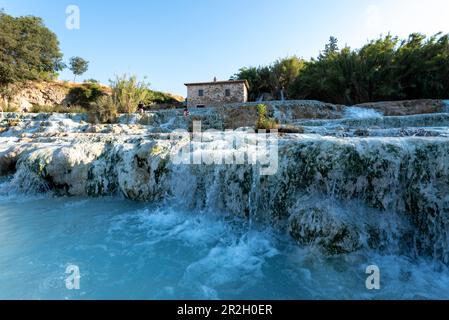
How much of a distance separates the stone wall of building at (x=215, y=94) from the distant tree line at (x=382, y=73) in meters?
5.49

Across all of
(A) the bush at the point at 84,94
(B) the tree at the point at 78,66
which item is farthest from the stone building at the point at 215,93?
(B) the tree at the point at 78,66

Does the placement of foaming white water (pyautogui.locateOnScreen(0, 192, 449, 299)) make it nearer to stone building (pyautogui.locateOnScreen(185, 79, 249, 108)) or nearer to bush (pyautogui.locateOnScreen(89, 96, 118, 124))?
bush (pyautogui.locateOnScreen(89, 96, 118, 124))

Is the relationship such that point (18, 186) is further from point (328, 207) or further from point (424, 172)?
point (424, 172)

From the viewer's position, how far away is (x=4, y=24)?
22094 millimetres

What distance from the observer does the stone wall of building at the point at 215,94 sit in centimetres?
2230

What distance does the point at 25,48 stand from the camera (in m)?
22.9

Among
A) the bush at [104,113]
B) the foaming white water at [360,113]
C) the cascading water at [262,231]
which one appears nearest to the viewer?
the cascading water at [262,231]

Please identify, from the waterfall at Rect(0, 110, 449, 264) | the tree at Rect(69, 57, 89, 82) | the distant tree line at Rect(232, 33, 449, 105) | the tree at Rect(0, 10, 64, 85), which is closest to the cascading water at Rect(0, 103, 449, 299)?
the waterfall at Rect(0, 110, 449, 264)

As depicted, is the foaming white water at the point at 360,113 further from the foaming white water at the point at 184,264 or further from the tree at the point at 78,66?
the tree at the point at 78,66

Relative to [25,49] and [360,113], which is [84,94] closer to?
[25,49]

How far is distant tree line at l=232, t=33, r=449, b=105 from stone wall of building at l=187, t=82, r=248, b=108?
549cm

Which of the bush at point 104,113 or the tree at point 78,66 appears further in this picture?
the tree at point 78,66

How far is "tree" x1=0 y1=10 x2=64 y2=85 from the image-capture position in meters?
21.5

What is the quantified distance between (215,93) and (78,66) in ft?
91.3
